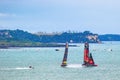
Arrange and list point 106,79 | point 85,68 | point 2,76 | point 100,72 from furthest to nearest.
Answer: point 85,68 < point 100,72 < point 2,76 < point 106,79

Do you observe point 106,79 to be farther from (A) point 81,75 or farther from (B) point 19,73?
(B) point 19,73

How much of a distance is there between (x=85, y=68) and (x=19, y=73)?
15.4m

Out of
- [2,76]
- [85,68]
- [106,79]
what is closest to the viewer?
[106,79]

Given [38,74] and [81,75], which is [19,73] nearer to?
[38,74]

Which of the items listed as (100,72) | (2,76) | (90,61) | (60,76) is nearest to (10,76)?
(2,76)

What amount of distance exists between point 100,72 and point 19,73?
13.1 meters

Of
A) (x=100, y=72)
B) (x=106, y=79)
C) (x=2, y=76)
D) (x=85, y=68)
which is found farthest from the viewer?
(x=85, y=68)

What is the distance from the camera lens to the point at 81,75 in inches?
3684

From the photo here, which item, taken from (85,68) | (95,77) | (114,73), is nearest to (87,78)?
(95,77)

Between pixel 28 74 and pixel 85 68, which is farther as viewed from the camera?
pixel 85 68

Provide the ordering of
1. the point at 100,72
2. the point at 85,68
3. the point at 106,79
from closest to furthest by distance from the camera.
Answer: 1. the point at 106,79
2. the point at 100,72
3. the point at 85,68

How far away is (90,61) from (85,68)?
4.00 metres

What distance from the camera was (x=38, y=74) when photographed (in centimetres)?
9569

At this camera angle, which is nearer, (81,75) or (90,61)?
(81,75)
